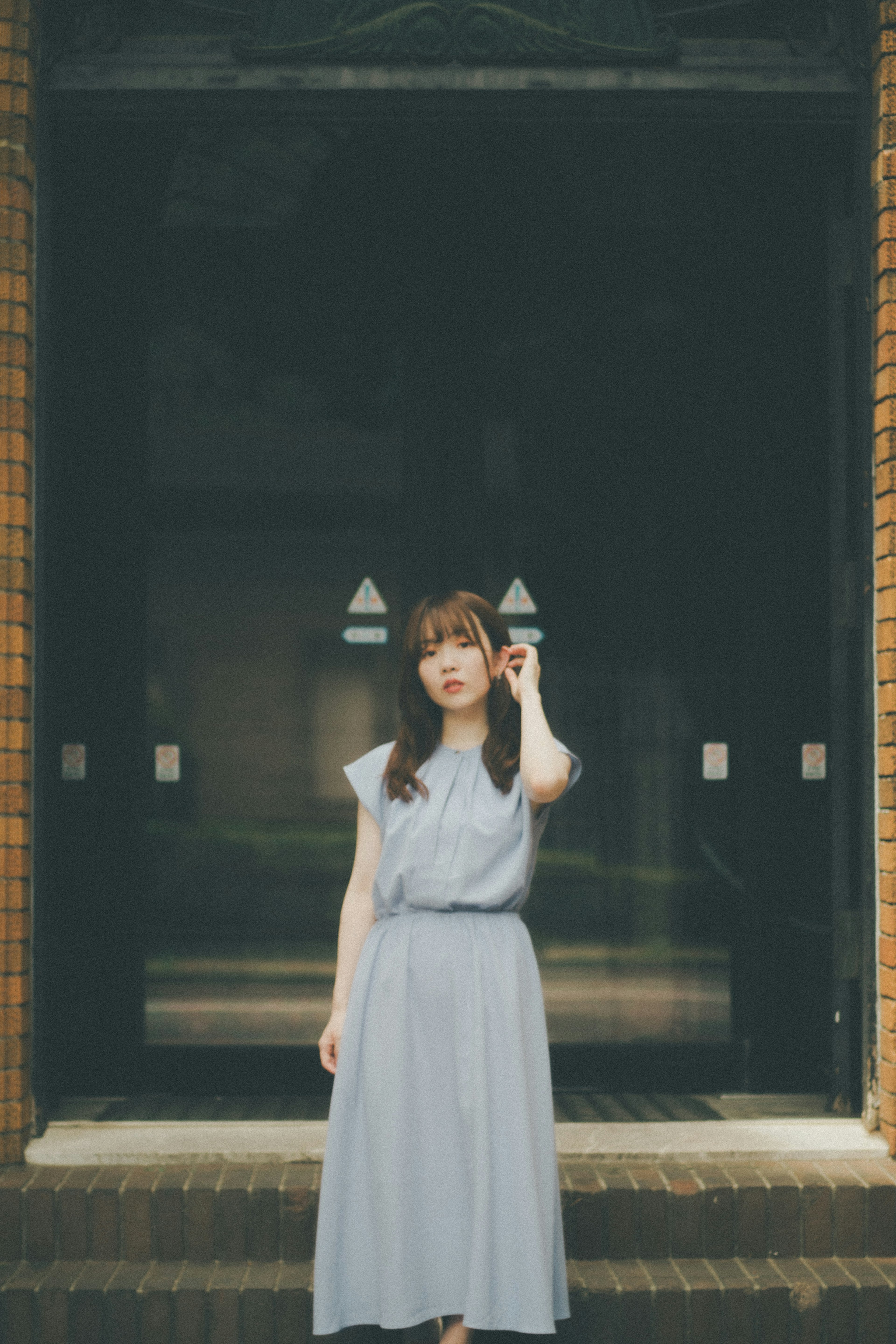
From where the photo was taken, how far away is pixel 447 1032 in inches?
91.2

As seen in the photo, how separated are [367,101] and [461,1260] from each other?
310 centimetres

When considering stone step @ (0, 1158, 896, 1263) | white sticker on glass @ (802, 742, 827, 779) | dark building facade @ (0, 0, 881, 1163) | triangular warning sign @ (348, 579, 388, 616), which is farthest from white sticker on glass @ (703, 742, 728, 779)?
stone step @ (0, 1158, 896, 1263)

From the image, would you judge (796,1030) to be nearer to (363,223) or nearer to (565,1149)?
(565,1149)

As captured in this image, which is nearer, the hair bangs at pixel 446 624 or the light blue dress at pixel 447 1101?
the light blue dress at pixel 447 1101

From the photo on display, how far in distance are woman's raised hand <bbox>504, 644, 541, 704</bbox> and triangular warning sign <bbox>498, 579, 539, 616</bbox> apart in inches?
58.0

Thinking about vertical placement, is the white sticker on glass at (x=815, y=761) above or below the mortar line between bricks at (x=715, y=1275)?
above

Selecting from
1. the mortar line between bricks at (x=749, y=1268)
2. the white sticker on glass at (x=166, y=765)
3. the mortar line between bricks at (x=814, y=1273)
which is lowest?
the mortar line between bricks at (x=749, y=1268)

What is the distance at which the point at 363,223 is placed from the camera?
4.00 m

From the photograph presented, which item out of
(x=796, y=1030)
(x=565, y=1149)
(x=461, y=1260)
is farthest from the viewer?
(x=796, y=1030)

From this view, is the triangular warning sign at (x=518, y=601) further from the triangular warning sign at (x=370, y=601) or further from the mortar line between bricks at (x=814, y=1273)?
the mortar line between bricks at (x=814, y=1273)

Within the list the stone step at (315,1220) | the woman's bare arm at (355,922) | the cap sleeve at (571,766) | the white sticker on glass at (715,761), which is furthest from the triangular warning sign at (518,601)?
the stone step at (315,1220)

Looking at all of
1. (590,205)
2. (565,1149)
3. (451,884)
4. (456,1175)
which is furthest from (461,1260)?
(590,205)

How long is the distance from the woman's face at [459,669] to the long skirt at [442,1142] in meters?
0.46

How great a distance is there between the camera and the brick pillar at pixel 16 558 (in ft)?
10.1
